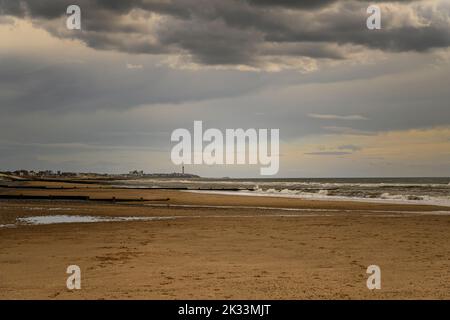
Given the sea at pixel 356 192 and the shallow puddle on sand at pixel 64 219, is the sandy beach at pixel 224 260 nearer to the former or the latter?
the shallow puddle on sand at pixel 64 219

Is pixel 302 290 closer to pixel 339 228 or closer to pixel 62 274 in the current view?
pixel 62 274

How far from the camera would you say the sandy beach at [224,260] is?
10.9 metres

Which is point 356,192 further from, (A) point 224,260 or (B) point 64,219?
(A) point 224,260

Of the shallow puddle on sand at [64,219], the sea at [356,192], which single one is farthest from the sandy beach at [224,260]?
the sea at [356,192]

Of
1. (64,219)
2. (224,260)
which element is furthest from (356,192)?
(224,260)

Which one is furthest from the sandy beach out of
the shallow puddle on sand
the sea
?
the sea

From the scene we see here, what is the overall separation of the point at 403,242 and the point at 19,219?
2078 centimetres

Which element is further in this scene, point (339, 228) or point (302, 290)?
point (339, 228)

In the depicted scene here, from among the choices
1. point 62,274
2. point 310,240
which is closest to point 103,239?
point 62,274

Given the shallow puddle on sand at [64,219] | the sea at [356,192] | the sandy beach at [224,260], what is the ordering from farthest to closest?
the sea at [356,192] → the shallow puddle on sand at [64,219] → the sandy beach at [224,260]

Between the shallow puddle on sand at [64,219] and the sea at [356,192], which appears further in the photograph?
the sea at [356,192]

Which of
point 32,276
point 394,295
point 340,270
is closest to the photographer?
point 394,295
